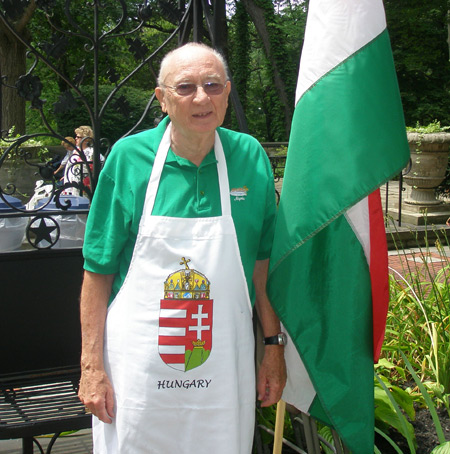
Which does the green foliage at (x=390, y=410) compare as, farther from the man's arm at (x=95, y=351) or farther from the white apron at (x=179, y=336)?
the man's arm at (x=95, y=351)

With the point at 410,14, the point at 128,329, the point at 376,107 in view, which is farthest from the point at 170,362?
the point at 410,14

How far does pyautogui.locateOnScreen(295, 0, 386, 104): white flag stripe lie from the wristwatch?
32.8 inches

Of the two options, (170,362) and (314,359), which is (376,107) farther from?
(170,362)

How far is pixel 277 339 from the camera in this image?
2.05 meters

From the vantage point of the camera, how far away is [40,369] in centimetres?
288

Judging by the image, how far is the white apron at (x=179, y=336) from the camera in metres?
1.85

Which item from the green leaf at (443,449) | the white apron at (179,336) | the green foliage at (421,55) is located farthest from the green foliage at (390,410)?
the green foliage at (421,55)

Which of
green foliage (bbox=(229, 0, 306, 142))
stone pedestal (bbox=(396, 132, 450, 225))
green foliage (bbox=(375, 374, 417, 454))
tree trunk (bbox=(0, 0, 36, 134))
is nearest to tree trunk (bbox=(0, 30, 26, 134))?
tree trunk (bbox=(0, 0, 36, 134))

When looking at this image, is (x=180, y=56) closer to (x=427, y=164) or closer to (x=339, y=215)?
(x=339, y=215)

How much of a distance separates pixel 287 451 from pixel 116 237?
137cm

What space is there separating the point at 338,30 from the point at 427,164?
754 centimetres

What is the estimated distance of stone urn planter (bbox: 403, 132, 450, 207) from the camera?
347 inches

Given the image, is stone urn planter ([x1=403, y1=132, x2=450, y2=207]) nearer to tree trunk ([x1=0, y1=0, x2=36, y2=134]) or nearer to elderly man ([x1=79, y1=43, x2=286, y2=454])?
elderly man ([x1=79, y1=43, x2=286, y2=454])

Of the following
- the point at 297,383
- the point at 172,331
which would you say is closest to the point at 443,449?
the point at 297,383
